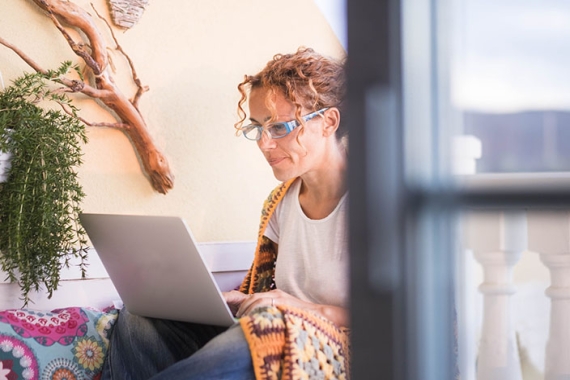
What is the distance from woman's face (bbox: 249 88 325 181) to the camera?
1.86 metres

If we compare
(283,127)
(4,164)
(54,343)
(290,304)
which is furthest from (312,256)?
(4,164)

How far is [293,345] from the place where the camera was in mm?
1386

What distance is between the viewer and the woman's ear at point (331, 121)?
6.21 ft

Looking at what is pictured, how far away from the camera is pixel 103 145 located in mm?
2135

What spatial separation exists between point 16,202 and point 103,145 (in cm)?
37

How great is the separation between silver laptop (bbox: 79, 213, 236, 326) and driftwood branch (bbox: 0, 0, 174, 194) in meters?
0.42

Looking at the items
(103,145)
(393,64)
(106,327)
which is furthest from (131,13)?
(393,64)

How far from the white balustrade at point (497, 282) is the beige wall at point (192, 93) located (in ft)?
5.78

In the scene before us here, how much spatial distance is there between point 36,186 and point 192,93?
63 centimetres

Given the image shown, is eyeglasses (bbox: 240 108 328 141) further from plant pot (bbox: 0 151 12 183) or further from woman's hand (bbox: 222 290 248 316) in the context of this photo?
plant pot (bbox: 0 151 12 183)

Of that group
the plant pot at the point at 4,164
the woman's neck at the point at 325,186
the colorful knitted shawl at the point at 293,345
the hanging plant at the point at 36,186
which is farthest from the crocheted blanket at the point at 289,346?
the plant pot at the point at 4,164

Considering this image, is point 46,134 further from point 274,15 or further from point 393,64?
point 393,64

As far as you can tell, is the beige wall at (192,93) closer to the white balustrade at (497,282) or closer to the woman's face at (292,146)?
the woman's face at (292,146)

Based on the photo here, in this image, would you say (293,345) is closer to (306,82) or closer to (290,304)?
(290,304)
